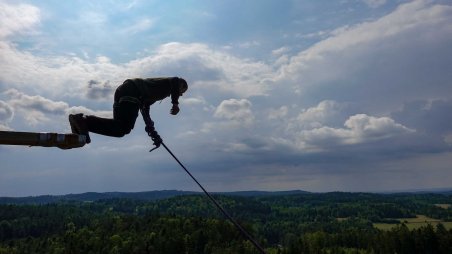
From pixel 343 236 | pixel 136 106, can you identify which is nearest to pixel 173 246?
pixel 343 236

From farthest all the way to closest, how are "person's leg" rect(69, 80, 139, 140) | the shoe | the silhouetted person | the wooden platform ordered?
"person's leg" rect(69, 80, 139, 140) → the silhouetted person → the shoe → the wooden platform

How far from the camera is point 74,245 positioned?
147m

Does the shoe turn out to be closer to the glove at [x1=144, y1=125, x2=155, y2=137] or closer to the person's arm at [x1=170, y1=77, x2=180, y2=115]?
the glove at [x1=144, y1=125, x2=155, y2=137]

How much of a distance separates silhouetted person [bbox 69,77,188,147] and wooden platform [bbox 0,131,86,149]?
90 cm

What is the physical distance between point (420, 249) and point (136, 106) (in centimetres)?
15467

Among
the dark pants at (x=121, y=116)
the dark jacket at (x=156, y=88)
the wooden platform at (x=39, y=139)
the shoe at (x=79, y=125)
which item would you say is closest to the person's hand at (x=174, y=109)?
the dark jacket at (x=156, y=88)

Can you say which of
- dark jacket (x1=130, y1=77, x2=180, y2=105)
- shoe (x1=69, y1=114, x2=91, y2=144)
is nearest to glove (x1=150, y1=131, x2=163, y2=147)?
dark jacket (x1=130, y1=77, x2=180, y2=105)

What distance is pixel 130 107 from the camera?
29.8 ft

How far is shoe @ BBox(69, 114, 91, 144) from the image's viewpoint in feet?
27.8

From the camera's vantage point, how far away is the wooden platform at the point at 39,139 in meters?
6.62

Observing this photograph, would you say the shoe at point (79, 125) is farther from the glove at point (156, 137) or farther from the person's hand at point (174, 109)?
the person's hand at point (174, 109)

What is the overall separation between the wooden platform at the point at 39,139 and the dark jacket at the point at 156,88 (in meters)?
2.06

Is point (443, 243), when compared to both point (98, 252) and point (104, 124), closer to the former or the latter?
point (98, 252)

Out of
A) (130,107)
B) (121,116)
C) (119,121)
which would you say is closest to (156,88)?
(130,107)
